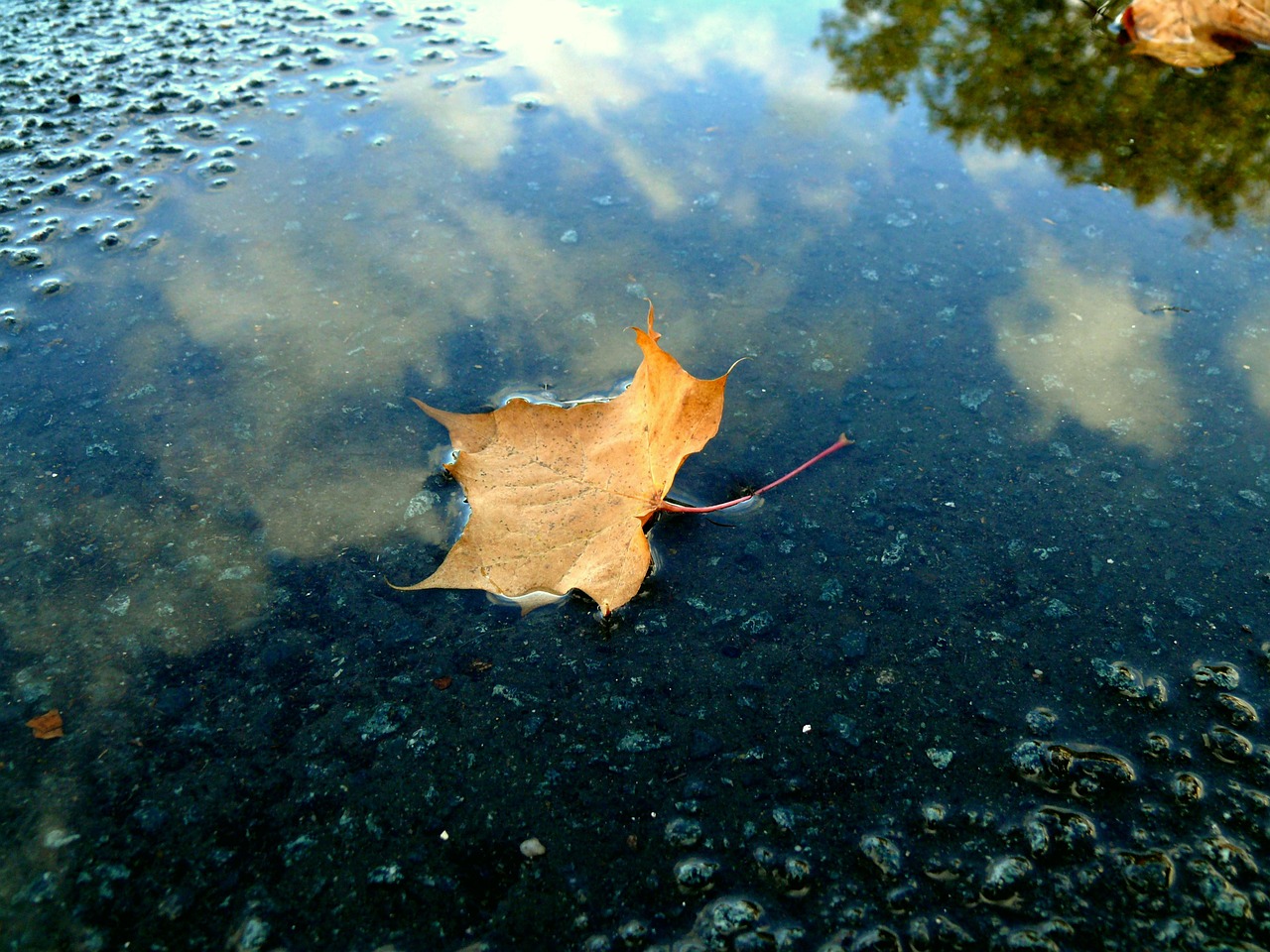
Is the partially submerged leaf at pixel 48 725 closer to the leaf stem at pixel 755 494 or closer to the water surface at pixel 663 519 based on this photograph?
the water surface at pixel 663 519

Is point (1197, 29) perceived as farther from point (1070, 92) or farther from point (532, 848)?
point (532, 848)

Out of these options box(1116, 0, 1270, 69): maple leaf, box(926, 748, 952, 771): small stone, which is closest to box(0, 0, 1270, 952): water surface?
box(926, 748, 952, 771): small stone

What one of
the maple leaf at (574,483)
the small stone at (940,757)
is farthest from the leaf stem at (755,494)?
the small stone at (940,757)

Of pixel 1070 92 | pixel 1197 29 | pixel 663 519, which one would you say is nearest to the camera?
pixel 663 519

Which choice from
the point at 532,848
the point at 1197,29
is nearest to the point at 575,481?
the point at 532,848

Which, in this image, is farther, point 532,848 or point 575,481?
point 575,481

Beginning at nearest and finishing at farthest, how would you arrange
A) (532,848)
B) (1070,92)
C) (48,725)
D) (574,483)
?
(532,848), (48,725), (574,483), (1070,92)

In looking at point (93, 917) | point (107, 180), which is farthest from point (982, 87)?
point (93, 917)

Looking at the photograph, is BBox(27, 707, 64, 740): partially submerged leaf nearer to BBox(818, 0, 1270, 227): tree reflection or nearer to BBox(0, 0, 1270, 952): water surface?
BBox(0, 0, 1270, 952): water surface

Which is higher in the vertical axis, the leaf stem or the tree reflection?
the tree reflection
